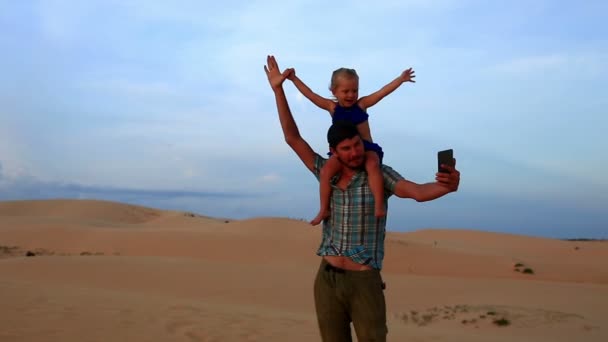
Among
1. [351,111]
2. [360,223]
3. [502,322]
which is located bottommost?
[502,322]

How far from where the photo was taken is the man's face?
11.8 ft

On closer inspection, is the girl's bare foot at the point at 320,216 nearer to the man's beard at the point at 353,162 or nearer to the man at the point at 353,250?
the man at the point at 353,250

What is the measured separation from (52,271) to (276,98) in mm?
14771

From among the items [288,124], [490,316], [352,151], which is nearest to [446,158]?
[352,151]

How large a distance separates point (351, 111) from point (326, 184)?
533 millimetres

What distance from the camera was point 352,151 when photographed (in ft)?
11.8

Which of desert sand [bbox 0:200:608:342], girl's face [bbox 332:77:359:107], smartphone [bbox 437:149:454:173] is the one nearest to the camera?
smartphone [bbox 437:149:454:173]

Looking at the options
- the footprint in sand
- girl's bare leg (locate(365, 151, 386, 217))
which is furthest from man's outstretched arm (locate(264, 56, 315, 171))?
the footprint in sand

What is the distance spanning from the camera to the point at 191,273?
17.9 meters

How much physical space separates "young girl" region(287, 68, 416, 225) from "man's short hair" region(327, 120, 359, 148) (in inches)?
4.9

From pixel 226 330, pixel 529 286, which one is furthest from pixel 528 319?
pixel 226 330

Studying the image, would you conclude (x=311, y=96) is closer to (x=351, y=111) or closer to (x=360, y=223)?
(x=351, y=111)

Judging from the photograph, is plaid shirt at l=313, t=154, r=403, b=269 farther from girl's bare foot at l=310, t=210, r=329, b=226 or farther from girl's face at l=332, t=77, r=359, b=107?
girl's face at l=332, t=77, r=359, b=107

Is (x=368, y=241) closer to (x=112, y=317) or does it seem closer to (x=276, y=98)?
(x=276, y=98)
